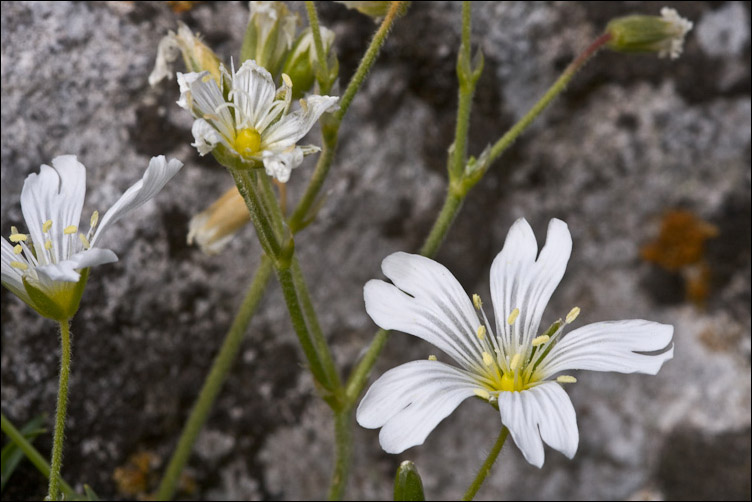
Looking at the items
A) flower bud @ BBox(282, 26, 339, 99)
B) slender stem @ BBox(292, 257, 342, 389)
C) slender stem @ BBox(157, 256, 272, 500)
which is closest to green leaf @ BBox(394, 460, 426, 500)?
slender stem @ BBox(292, 257, 342, 389)

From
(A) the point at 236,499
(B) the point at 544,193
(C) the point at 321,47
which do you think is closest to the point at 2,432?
(A) the point at 236,499

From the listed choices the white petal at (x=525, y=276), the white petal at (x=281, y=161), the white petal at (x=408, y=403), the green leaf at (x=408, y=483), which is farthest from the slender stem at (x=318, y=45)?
the green leaf at (x=408, y=483)

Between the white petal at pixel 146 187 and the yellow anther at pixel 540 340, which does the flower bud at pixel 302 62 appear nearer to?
the white petal at pixel 146 187

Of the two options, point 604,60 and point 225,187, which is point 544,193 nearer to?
point 604,60

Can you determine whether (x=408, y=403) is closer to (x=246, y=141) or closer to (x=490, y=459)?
(x=490, y=459)

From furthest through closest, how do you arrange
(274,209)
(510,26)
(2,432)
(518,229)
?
(510,26)
(2,432)
(274,209)
(518,229)

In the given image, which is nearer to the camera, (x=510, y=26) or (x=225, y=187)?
(x=225, y=187)

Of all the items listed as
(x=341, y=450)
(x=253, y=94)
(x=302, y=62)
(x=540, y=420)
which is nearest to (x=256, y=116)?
(x=253, y=94)
